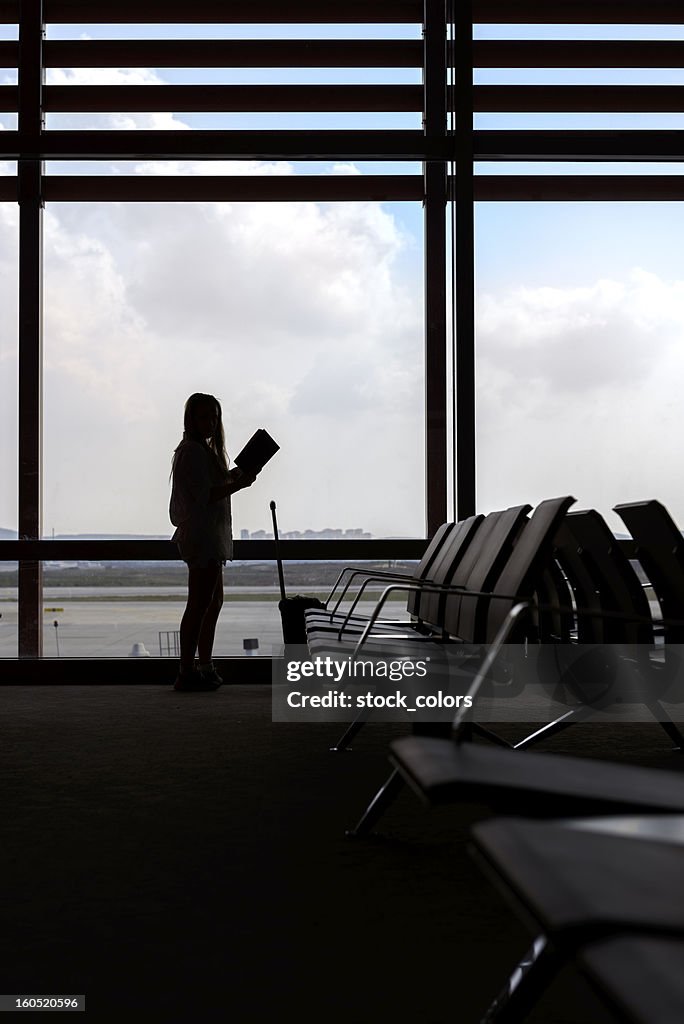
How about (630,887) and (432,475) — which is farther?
(432,475)

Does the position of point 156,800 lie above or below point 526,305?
below

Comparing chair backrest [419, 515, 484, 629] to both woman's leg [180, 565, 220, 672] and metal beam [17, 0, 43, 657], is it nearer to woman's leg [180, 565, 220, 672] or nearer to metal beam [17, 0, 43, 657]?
woman's leg [180, 565, 220, 672]

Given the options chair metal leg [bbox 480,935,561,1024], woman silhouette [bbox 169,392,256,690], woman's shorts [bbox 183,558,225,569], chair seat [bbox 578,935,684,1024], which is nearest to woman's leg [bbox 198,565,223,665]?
woman silhouette [bbox 169,392,256,690]

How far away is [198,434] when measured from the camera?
5762 millimetres

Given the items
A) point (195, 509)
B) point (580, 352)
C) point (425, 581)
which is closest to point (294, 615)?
point (195, 509)

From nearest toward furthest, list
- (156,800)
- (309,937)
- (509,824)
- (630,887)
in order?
(630,887)
(509,824)
(309,937)
(156,800)

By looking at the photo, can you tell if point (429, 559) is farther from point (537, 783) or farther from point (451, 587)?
point (537, 783)

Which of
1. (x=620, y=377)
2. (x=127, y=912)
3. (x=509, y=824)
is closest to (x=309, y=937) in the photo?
(x=127, y=912)

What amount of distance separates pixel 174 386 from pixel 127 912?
4579 mm

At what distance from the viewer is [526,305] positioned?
651cm
